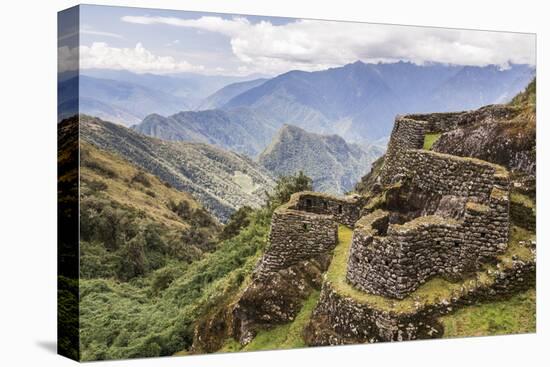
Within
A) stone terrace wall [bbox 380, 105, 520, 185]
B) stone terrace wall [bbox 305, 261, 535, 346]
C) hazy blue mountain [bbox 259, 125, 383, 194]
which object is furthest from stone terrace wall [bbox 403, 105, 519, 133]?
stone terrace wall [bbox 305, 261, 535, 346]

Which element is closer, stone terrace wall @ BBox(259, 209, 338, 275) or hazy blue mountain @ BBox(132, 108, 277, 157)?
stone terrace wall @ BBox(259, 209, 338, 275)

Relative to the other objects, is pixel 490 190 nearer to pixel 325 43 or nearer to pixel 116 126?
pixel 325 43

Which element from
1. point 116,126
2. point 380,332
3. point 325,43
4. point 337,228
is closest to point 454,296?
point 380,332

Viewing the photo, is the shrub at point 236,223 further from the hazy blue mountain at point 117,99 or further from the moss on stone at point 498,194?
the moss on stone at point 498,194

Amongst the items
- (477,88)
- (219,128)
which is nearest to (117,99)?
(219,128)

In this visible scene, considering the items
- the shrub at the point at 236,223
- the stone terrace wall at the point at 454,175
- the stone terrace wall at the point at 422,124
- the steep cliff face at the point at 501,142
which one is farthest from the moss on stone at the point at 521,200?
the shrub at the point at 236,223

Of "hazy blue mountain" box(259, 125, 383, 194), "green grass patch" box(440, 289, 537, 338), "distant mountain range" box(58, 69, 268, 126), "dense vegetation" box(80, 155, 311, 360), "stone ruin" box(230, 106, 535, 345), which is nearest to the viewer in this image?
"dense vegetation" box(80, 155, 311, 360)

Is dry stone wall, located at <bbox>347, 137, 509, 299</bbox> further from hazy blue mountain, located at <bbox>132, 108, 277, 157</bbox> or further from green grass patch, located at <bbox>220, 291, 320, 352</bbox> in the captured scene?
hazy blue mountain, located at <bbox>132, 108, 277, 157</bbox>
